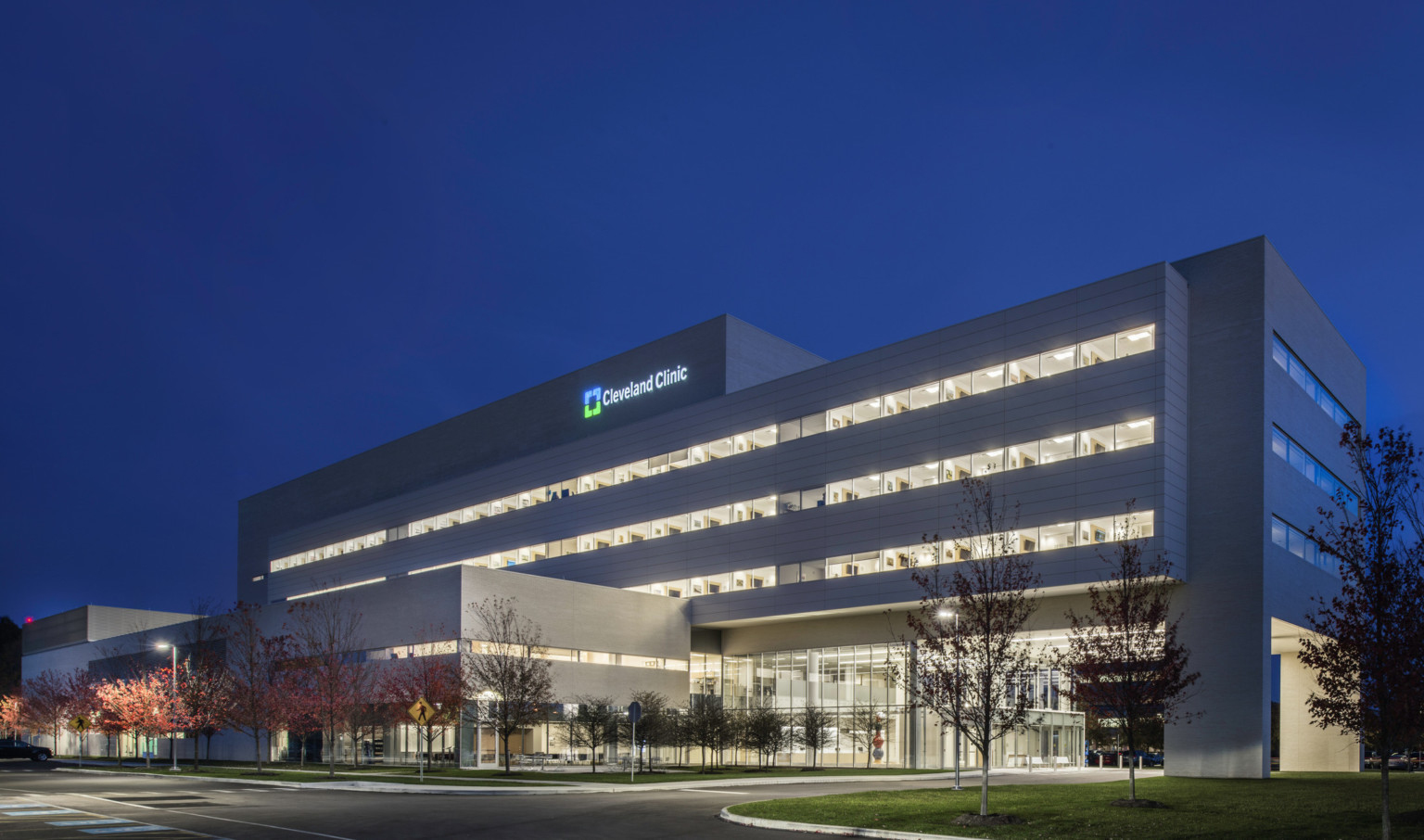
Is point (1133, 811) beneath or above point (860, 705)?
above

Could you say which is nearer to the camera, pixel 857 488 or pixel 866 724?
pixel 866 724

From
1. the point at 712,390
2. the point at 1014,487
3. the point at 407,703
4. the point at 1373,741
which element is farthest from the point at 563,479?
the point at 1373,741

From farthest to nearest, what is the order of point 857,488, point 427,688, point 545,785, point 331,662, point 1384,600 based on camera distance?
point 857,488 < point 331,662 < point 427,688 < point 545,785 < point 1384,600

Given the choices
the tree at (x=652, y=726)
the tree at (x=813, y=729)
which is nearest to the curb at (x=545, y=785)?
the tree at (x=652, y=726)

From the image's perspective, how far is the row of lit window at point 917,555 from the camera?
1754 inches

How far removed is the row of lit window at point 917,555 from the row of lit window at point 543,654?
4203mm

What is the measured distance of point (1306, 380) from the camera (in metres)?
50.8

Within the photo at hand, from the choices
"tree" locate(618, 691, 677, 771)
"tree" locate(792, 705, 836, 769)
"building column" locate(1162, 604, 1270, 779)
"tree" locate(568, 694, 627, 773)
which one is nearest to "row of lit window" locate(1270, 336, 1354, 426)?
"building column" locate(1162, 604, 1270, 779)

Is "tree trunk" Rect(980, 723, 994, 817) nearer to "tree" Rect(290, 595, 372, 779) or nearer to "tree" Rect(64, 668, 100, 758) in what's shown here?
"tree" Rect(290, 595, 372, 779)

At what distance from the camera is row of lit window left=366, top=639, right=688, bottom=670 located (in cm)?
5438

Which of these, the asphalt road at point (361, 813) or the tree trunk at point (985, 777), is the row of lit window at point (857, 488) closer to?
the asphalt road at point (361, 813)

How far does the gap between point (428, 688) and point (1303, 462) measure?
42533mm

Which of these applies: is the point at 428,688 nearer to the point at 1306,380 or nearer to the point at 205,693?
the point at 205,693

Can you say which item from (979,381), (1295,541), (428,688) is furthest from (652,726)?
(1295,541)
